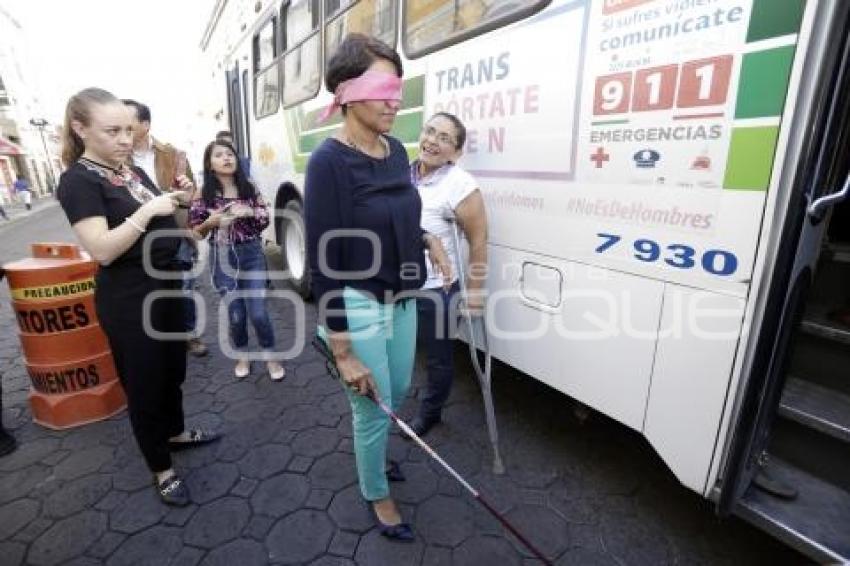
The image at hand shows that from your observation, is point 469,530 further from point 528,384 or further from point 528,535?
point 528,384

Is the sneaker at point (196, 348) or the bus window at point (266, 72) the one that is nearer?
the sneaker at point (196, 348)

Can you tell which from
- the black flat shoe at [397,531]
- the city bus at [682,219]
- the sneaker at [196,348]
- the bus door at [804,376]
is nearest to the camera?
the bus door at [804,376]

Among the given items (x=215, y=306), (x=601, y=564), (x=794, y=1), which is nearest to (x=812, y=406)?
(x=601, y=564)

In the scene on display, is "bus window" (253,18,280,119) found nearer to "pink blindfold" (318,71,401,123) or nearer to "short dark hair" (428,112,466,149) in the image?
"short dark hair" (428,112,466,149)

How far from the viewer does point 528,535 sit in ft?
7.06

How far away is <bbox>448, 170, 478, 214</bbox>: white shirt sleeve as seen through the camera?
2.35 metres

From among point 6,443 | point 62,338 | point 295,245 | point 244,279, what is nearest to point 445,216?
point 244,279

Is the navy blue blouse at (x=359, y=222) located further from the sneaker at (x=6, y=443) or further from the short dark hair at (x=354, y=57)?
the sneaker at (x=6, y=443)

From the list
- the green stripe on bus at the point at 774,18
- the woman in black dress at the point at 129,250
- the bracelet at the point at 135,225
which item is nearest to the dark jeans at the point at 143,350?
the woman in black dress at the point at 129,250

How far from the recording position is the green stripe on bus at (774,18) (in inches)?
53.8

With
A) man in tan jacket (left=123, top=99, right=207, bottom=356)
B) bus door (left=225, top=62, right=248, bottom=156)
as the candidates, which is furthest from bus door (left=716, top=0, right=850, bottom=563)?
bus door (left=225, top=62, right=248, bottom=156)

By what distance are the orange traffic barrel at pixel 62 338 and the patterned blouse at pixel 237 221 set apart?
66cm

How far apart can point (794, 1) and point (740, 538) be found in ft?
6.94

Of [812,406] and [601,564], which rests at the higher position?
[812,406]
